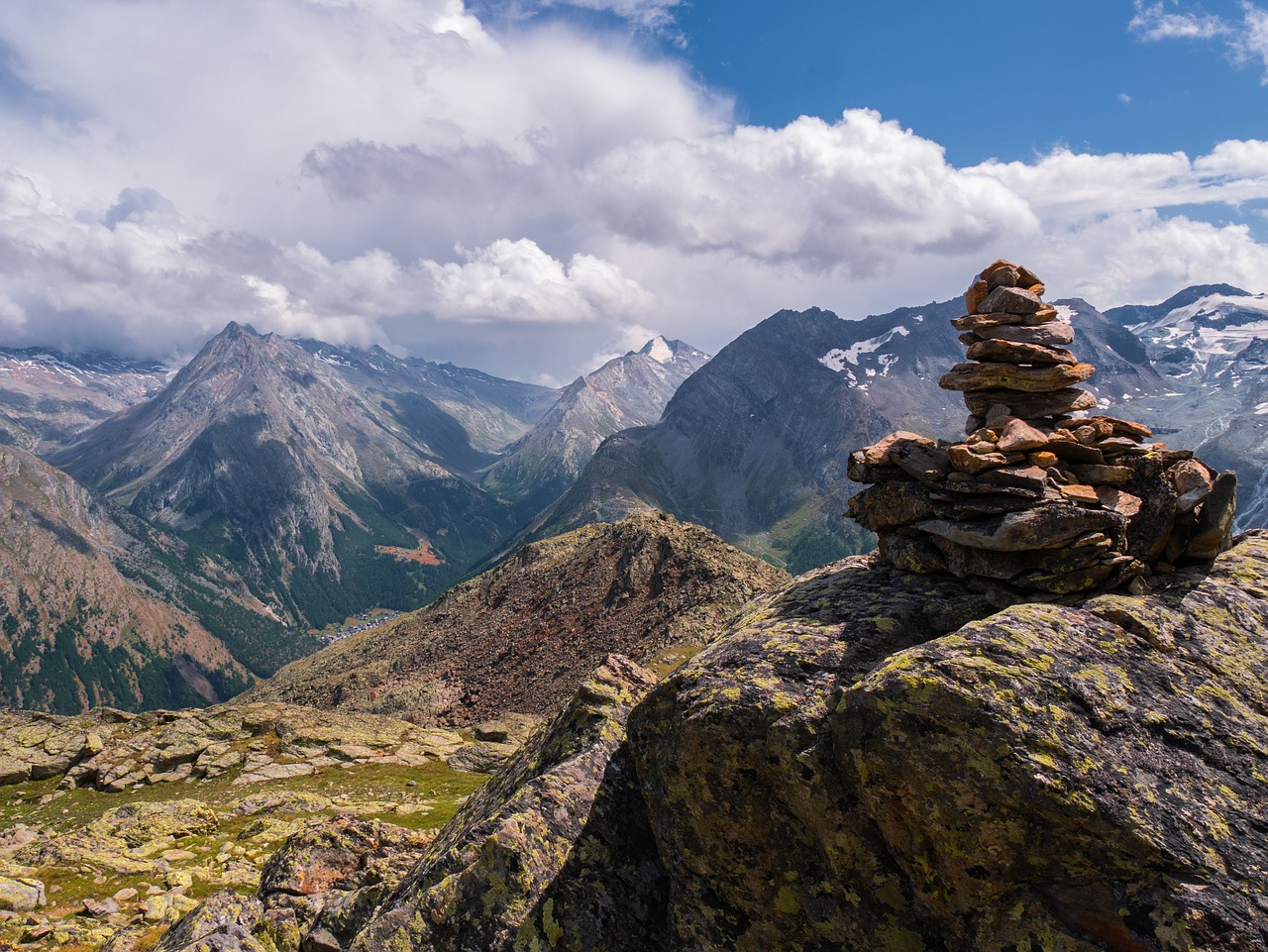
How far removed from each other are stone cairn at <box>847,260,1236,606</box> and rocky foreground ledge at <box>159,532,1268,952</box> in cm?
77

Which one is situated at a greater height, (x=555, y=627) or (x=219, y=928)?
(x=555, y=627)

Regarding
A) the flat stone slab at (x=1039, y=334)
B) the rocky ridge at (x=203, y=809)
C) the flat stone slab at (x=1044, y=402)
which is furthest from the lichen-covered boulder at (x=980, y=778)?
the rocky ridge at (x=203, y=809)

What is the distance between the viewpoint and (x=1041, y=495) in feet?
46.0

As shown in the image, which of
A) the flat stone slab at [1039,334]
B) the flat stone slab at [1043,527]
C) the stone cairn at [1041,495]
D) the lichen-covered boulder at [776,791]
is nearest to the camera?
the lichen-covered boulder at [776,791]

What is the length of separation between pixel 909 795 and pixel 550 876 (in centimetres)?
780

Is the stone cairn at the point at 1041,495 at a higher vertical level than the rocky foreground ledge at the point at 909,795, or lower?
higher

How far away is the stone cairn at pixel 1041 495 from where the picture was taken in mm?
13688

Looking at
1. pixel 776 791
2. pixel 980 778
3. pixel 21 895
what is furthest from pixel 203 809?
pixel 980 778

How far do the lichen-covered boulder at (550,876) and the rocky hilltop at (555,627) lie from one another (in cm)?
6366

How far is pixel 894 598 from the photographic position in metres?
15.1

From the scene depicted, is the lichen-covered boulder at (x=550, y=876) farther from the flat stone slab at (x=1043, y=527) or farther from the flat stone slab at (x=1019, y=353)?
the flat stone slab at (x=1019, y=353)

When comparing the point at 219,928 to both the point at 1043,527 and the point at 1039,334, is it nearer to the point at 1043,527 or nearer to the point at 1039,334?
the point at 1043,527

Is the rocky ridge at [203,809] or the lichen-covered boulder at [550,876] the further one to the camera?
the rocky ridge at [203,809]

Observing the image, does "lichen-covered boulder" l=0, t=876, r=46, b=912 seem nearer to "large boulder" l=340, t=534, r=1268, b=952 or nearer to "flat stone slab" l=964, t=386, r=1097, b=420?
"large boulder" l=340, t=534, r=1268, b=952
